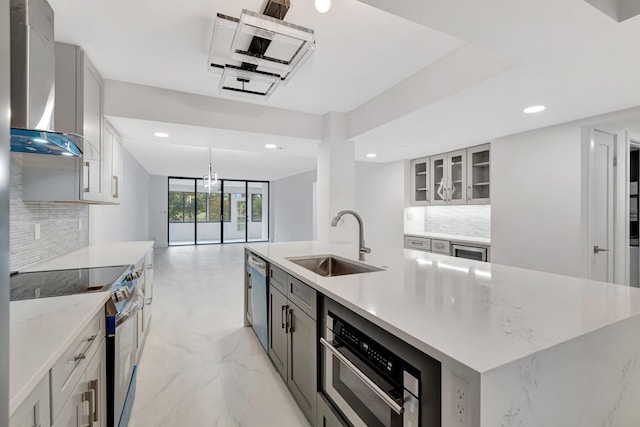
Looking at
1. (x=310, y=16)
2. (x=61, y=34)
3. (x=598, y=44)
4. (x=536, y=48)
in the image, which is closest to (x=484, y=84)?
(x=536, y=48)

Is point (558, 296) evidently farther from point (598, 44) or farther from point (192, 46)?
point (192, 46)

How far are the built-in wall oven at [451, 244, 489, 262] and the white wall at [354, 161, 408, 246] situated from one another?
1.30m

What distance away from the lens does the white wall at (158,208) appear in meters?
9.75

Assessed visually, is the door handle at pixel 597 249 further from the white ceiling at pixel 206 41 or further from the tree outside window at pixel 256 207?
the tree outside window at pixel 256 207

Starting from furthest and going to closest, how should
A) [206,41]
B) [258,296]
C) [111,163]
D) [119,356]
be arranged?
[111,163] < [258,296] < [206,41] < [119,356]

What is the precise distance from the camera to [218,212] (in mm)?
11008

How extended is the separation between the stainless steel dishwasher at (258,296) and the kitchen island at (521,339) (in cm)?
101

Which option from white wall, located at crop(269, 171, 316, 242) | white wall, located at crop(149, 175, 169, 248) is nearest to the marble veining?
white wall, located at crop(269, 171, 316, 242)

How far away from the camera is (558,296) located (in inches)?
50.1

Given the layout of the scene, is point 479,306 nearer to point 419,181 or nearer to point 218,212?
point 419,181

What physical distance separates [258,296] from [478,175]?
3.45 m

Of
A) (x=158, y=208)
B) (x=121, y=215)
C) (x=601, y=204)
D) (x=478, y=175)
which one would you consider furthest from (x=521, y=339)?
(x=158, y=208)

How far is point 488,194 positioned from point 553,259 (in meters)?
1.19

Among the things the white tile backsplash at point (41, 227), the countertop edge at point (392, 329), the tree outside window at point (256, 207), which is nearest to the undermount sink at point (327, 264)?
the countertop edge at point (392, 329)
